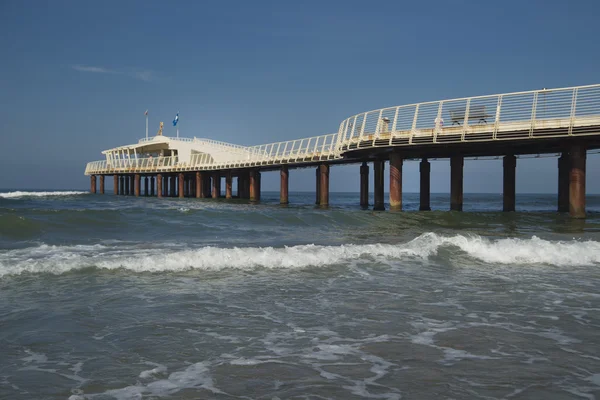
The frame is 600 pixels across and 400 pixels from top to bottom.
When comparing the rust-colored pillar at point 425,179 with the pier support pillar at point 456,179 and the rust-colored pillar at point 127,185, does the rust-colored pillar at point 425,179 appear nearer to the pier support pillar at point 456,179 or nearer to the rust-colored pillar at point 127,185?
the pier support pillar at point 456,179

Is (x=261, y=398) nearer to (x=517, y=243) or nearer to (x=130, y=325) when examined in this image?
(x=130, y=325)

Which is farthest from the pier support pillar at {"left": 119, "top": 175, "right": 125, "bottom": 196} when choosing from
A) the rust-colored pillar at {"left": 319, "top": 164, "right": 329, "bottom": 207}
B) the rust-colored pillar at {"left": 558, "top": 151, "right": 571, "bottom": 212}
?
the rust-colored pillar at {"left": 558, "top": 151, "right": 571, "bottom": 212}

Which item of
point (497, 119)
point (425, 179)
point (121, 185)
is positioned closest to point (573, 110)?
point (497, 119)

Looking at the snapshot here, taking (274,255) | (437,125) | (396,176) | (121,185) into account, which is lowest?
(274,255)

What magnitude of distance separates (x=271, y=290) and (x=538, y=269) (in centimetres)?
502

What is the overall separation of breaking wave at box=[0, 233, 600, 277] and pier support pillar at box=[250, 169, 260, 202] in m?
27.0

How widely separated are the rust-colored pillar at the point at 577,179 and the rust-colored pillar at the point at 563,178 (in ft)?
15.6

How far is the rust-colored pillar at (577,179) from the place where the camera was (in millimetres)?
17609

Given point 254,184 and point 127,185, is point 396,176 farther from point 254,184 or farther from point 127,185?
point 127,185

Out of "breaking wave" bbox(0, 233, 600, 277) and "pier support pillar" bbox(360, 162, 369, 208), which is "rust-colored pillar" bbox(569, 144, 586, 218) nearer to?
"breaking wave" bbox(0, 233, 600, 277)

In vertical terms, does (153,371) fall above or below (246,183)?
below

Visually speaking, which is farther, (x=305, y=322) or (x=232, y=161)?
(x=232, y=161)

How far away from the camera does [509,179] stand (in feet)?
76.1

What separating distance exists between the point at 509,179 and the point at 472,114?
6.10m
